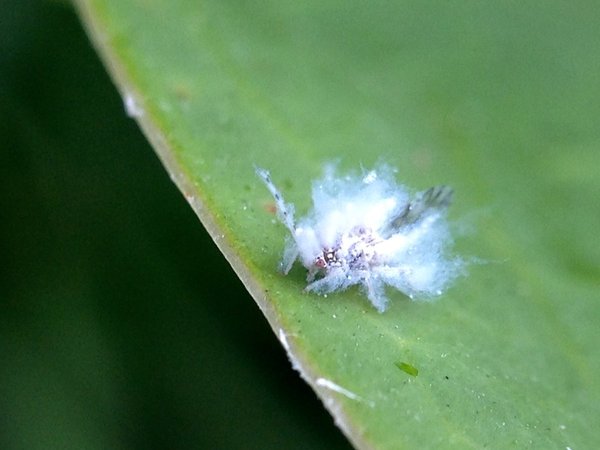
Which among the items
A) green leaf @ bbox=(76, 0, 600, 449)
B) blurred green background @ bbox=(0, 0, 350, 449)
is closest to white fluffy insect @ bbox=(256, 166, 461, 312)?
green leaf @ bbox=(76, 0, 600, 449)

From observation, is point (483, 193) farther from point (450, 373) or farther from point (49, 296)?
point (49, 296)

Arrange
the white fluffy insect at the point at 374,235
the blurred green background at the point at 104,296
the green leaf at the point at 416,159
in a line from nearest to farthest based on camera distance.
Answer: the green leaf at the point at 416,159 → the white fluffy insect at the point at 374,235 → the blurred green background at the point at 104,296

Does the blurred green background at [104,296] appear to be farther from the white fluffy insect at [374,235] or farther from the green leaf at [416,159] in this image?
the white fluffy insect at [374,235]

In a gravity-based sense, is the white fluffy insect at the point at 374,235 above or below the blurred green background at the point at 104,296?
below

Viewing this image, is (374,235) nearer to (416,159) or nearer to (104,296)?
(416,159)

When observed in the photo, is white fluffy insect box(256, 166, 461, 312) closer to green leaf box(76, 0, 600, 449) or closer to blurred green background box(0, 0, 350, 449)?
green leaf box(76, 0, 600, 449)

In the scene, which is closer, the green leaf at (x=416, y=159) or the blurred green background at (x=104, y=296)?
the green leaf at (x=416, y=159)

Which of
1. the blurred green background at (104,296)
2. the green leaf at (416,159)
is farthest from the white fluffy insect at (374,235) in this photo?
the blurred green background at (104,296)

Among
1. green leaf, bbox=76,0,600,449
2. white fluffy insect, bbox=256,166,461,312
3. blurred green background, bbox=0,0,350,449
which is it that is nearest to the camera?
green leaf, bbox=76,0,600,449
